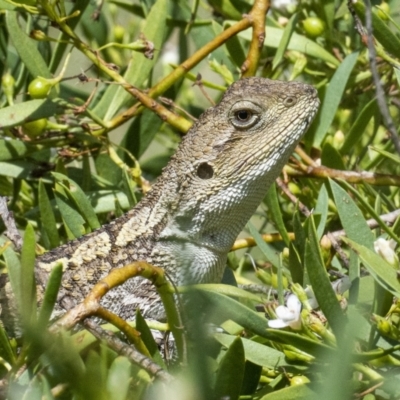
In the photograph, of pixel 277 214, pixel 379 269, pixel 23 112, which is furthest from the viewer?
pixel 23 112

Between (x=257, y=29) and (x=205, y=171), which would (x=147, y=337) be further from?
(x=257, y=29)

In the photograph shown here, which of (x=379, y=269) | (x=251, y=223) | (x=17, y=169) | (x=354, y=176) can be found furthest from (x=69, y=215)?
(x=379, y=269)

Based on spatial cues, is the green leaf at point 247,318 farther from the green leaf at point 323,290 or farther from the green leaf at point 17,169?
the green leaf at point 17,169

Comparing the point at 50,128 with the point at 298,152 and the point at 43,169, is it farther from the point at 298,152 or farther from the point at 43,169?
the point at 298,152

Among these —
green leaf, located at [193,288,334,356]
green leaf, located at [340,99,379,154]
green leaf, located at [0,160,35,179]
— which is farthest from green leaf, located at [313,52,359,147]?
green leaf, located at [193,288,334,356]

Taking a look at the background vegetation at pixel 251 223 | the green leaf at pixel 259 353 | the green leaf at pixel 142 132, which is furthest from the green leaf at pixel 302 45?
the green leaf at pixel 259 353

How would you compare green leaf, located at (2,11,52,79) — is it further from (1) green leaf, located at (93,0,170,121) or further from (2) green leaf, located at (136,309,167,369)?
(2) green leaf, located at (136,309,167,369)

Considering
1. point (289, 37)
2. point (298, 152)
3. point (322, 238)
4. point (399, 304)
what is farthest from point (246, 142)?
point (399, 304)

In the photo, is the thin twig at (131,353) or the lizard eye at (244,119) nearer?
the thin twig at (131,353)
